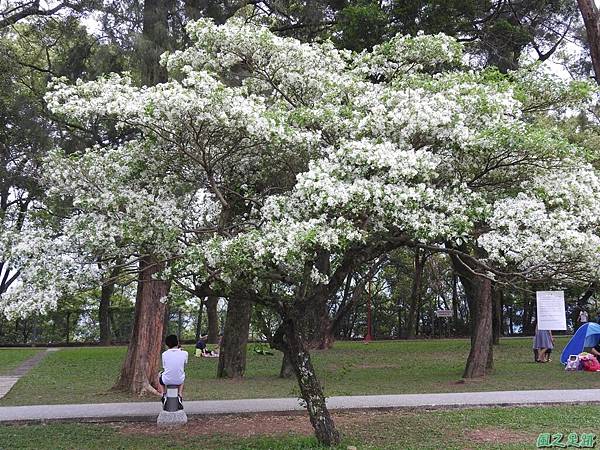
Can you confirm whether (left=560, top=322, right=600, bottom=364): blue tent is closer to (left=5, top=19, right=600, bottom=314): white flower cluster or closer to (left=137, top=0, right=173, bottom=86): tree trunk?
(left=5, top=19, right=600, bottom=314): white flower cluster

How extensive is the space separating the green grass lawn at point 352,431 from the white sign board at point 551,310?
53.3 inches

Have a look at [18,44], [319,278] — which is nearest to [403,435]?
[319,278]

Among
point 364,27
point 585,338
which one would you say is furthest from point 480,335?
point 364,27

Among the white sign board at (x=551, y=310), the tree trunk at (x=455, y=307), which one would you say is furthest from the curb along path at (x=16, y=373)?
the tree trunk at (x=455, y=307)

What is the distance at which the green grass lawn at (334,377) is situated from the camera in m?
12.1

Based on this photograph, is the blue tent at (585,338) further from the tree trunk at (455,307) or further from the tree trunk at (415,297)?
the tree trunk at (455,307)

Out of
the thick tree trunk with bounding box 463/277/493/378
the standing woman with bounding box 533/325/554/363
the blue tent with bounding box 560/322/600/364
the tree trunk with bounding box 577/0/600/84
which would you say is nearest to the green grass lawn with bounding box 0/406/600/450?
the thick tree trunk with bounding box 463/277/493/378

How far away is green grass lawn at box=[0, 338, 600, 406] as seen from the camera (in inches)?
477

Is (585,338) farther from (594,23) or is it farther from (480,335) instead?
(594,23)

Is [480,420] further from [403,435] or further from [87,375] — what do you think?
[87,375]

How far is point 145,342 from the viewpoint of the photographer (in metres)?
11.8

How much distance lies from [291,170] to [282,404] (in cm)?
434

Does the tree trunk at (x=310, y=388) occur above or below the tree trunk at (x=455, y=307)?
below

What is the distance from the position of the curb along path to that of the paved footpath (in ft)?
8.97
